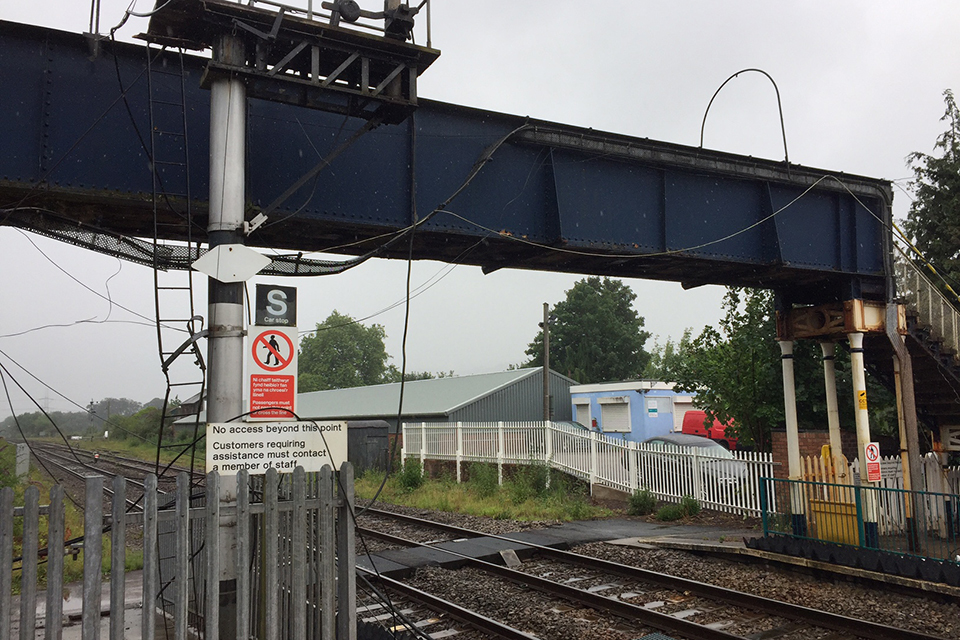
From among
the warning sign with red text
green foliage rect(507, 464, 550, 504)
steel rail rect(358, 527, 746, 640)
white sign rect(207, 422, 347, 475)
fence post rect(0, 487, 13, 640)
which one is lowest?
steel rail rect(358, 527, 746, 640)

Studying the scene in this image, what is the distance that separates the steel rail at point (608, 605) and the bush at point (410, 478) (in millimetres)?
12204

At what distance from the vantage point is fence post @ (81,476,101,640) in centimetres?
452

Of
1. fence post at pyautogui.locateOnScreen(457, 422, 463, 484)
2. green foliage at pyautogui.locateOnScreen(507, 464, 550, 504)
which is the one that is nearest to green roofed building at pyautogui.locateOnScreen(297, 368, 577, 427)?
fence post at pyautogui.locateOnScreen(457, 422, 463, 484)

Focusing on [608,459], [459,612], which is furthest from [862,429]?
[608,459]

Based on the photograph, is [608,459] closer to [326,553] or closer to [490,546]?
[490,546]

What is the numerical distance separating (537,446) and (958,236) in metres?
16.1

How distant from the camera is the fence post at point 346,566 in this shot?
551 cm

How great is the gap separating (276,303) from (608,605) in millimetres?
5564

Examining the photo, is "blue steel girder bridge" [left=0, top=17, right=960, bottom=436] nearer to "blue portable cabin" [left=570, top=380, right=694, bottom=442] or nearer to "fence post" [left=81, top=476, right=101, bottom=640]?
"fence post" [left=81, top=476, right=101, bottom=640]

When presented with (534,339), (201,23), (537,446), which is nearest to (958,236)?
(537,446)

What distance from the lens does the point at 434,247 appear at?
34.1 feet

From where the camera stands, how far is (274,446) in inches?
238

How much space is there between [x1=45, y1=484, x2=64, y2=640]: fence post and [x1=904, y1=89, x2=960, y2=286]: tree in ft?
89.6

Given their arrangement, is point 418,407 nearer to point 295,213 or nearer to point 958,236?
point 958,236
